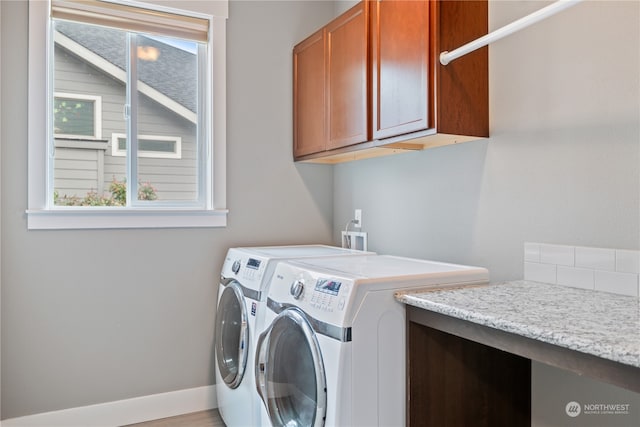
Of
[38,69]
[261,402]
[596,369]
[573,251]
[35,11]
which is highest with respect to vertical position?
[35,11]

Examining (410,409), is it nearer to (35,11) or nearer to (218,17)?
(218,17)

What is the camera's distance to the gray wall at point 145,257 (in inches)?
87.2

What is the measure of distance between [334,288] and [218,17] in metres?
1.90

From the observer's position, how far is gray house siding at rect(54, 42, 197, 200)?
2391mm

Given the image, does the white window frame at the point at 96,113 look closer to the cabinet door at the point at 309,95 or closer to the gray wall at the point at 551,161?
the cabinet door at the point at 309,95

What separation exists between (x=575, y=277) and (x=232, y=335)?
1.57 meters

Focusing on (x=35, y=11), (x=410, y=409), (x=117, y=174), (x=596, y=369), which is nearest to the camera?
(x=596, y=369)

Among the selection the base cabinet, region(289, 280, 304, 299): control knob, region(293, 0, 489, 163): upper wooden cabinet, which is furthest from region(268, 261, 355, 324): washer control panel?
region(293, 0, 489, 163): upper wooden cabinet

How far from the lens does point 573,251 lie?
1560 mm

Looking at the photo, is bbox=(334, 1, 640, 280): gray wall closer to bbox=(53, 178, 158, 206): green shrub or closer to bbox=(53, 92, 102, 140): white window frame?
bbox=(53, 178, 158, 206): green shrub

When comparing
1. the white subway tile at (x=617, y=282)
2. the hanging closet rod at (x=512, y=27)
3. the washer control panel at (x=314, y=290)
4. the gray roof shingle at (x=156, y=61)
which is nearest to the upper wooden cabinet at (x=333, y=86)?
the hanging closet rod at (x=512, y=27)

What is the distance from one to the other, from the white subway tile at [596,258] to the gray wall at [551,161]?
3cm

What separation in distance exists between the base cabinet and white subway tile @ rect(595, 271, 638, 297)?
41cm

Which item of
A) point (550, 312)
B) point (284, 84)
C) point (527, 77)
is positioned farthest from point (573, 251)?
point (284, 84)
